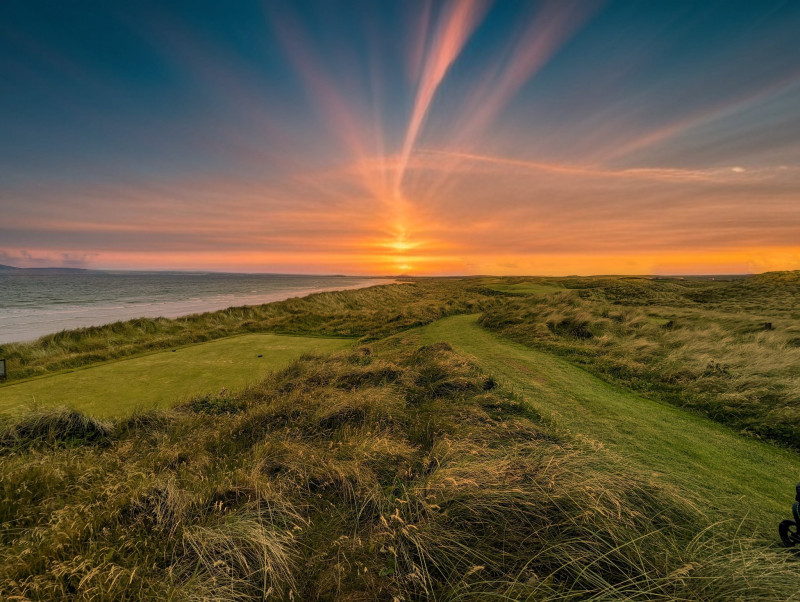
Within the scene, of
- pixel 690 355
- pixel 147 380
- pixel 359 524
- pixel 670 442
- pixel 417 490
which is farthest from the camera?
pixel 690 355

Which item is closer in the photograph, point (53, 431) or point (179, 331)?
point (53, 431)

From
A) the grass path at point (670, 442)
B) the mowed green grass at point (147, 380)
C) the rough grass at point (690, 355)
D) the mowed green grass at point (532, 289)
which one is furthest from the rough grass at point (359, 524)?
the mowed green grass at point (532, 289)

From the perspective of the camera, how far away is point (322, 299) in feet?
115

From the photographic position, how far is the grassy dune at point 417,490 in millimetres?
2186

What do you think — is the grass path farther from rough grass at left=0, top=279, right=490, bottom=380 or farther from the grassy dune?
rough grass at left=0, top=279, right=490, bottom=380

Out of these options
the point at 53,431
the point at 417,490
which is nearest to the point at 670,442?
the point at 417,490

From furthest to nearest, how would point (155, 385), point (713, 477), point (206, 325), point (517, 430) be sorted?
1. point (206, 325)
2. point (155, 385)
3. point (517, 430)
4. point (713, 477)

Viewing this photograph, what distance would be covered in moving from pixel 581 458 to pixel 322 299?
109ft

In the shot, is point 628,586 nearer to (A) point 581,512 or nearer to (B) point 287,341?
(A) point 581,512

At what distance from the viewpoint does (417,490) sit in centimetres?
298

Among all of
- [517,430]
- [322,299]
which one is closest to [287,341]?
[517,430]

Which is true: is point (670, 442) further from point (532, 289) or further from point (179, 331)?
point (532, 289)

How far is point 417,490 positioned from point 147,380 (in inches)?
339

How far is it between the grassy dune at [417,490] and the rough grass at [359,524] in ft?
0.06
